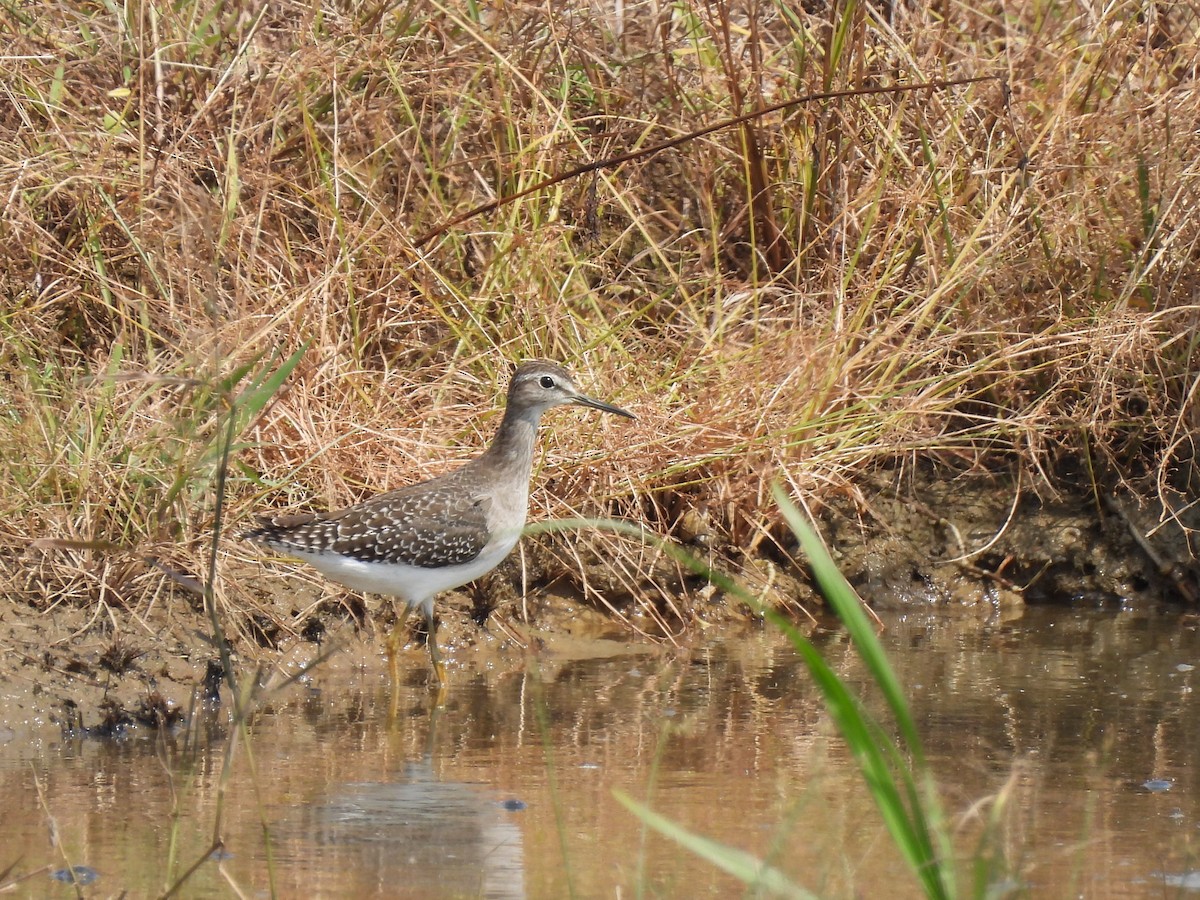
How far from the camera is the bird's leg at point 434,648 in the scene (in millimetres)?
6176

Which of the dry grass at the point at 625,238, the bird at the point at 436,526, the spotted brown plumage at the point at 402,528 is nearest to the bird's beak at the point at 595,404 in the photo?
the bird at the point at 436,526

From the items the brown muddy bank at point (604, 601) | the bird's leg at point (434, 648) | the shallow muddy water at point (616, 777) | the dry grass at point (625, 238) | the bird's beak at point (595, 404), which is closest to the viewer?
the shallow muddy water at point (616, 777)

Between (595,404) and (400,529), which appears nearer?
(400,529)

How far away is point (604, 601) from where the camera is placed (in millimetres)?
6891

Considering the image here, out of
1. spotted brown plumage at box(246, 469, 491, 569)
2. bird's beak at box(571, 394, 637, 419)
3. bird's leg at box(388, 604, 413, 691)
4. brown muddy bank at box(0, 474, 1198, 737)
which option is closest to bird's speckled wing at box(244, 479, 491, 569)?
spotted brown plumage at box(246, 469, 491, 569)

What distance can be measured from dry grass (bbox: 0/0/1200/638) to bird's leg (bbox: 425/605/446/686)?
27.5 inches

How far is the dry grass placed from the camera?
707cm

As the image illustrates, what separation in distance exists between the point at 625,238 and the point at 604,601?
6.87 ft

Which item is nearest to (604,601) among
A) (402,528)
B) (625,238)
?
(402,528)

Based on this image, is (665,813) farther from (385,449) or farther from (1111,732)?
(385,449)

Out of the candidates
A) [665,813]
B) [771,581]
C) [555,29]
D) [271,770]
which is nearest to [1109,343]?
[771,581]

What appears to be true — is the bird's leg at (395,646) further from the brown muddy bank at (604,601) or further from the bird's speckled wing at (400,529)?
the bird's speckled wing at (400,529)

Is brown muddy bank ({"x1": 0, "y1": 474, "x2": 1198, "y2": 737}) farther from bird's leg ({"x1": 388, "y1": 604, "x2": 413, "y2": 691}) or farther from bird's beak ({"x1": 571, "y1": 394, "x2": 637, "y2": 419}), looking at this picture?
bird's beak ({"x1": 571, "y1": 394, "x2": 637, "y2": 419})

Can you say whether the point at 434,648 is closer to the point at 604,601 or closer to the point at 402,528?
the point at 402,528
